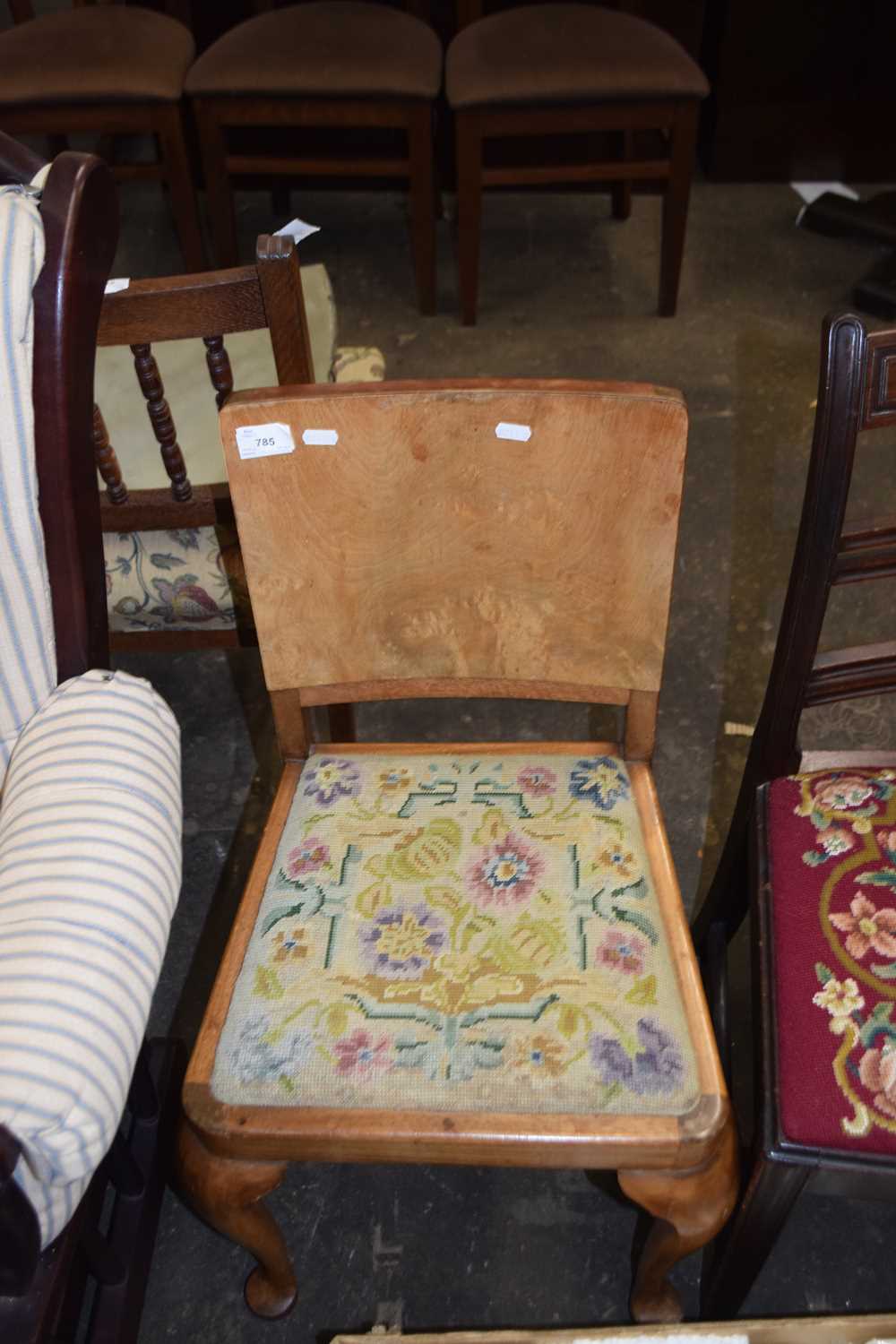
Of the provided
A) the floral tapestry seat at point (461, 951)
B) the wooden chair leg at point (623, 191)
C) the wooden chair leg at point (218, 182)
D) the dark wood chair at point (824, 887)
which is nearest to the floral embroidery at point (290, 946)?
the floral tapestry seat at point (461, 951)

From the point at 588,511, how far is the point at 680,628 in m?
0.94

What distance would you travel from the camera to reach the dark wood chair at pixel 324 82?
7.34 feet

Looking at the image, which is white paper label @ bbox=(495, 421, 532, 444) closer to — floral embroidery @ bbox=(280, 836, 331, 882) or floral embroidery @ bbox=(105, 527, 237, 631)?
floral embroidery @ bbox=(280, 836, 331, 882)

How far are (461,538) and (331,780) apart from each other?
0.28 meters

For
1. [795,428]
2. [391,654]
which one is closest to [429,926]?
[391,654]

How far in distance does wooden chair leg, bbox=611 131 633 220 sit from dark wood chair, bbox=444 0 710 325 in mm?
341

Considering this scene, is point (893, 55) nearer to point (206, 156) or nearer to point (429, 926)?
point (206, 156)

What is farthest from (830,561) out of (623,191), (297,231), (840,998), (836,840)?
(623,191)

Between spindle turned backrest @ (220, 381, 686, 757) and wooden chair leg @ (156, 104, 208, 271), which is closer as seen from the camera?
spindle turned backrest @ (220, 381, 686, 757)

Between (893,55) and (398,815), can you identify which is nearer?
(398,815)

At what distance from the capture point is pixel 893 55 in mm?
2758

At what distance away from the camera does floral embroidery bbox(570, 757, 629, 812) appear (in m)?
1.06

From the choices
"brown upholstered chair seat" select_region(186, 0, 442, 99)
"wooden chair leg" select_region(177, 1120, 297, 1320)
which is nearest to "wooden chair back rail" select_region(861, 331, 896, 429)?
"wooden chair leg" select_region(177, 1120, 297, 1320)

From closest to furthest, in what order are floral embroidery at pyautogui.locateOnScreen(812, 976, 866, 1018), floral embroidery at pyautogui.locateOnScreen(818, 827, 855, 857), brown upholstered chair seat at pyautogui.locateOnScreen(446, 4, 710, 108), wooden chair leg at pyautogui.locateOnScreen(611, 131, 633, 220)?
floral embroidery at pyautogui.locateOnScreen(812, 976, 866, 1018), floral embroidery at pyautogui.locateOnScreen(818, 827, 855, 857), brown upholstered chair seat at pyautogui.locateOnScreen(446, 4, 710, 108), wooden chair leg at pyautogui.locateOnScreen(611, 131, 633, 220)
